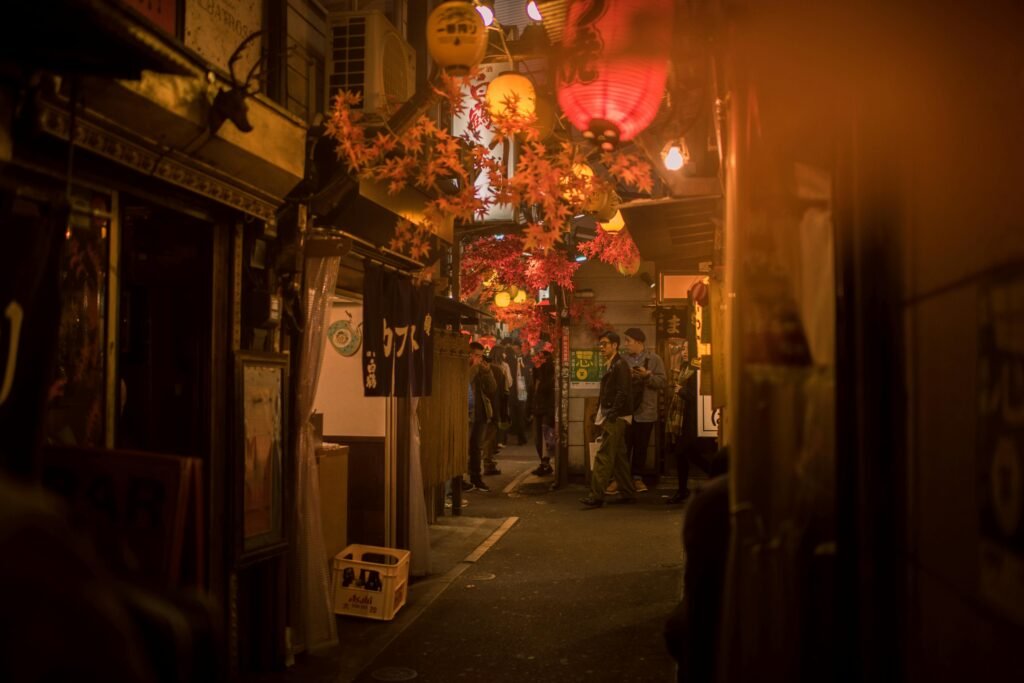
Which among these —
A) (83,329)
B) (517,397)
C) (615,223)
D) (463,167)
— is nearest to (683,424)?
(615,223)

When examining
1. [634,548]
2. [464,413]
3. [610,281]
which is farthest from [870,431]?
[610,281]

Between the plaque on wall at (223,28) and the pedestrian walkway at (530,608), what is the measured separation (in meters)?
5.74

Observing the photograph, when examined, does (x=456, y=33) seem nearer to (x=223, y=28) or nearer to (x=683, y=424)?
Result: (x=223, y=28)

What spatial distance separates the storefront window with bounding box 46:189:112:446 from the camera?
5.69 meters

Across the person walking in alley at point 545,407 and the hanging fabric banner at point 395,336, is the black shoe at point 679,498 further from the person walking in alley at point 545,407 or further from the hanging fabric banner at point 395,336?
the hanging fabric banner at point 395,336

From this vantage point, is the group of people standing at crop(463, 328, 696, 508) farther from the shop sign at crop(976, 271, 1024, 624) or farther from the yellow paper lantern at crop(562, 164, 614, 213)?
the shop sign at crop(976, 271, 1024, 624)

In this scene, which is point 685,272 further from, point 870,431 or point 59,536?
point 59,536

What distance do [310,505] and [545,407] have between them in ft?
45.3

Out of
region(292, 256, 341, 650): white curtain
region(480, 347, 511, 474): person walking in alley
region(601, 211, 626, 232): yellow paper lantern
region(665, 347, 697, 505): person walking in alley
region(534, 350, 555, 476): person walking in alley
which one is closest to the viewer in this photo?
region(292, 256, 341, 650): white curtain

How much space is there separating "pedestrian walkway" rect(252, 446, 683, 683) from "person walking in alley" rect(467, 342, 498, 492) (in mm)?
2914

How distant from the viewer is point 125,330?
7.60 metres

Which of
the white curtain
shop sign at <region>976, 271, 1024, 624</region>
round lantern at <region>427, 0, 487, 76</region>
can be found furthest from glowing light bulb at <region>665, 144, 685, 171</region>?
shop sign at <region>976, 271, 1024, 624</region>

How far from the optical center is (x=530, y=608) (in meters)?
9.66

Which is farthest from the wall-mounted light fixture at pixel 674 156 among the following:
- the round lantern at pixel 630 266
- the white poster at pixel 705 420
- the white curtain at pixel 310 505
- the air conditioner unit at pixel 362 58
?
the round lantern at pixel 630 266
